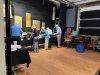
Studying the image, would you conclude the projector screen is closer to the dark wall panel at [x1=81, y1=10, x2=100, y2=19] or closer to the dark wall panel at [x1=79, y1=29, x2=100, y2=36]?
the dark wall panel at [x1=81, y1=10, x2=100, y2=19]

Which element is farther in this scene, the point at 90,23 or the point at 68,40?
the point at 68,40

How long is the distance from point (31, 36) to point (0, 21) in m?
5.48

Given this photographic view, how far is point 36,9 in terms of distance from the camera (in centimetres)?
759

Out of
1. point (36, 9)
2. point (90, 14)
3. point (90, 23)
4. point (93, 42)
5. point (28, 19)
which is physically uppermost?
point (36, 9)

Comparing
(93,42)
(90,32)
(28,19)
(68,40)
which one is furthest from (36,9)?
(93,42)

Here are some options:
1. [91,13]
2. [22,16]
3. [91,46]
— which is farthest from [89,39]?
[22,16]

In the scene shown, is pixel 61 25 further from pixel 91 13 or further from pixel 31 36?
pixel 31 36

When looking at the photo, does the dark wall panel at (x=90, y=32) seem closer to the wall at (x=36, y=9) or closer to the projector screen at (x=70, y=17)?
the projector screen at (x=70, y=17)

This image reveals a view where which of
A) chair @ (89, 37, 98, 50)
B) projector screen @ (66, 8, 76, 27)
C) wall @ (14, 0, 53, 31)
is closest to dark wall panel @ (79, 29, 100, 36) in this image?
chair @ (89, 37, 98, 50)

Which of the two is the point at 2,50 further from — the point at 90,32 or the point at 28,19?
the point at 90,32

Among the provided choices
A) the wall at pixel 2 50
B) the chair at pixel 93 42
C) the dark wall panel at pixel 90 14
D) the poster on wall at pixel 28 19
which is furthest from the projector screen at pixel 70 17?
the wall at pixel 2 50

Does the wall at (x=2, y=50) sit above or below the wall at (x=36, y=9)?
below

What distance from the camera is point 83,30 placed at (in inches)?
301

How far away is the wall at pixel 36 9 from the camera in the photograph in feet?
21.4
